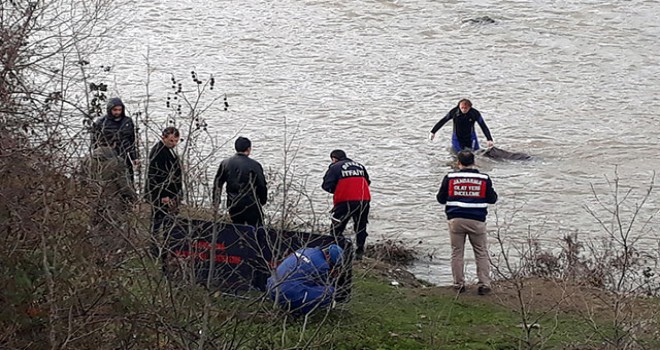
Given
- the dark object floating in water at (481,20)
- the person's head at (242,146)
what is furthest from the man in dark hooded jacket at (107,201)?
the dark object floating in water at (481,20)

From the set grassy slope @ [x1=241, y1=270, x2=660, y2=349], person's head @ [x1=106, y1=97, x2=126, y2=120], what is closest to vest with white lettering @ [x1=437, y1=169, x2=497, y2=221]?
grassy slope @ [x1=241, y1=270, x2=660, y2=349]

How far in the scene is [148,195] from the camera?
799 centimetres

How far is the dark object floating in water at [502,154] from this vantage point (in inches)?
842

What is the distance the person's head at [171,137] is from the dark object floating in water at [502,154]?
38.5 feet

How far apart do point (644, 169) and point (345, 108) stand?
25.4 ft

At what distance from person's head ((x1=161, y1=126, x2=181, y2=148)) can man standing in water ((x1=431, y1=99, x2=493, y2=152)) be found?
9177mm

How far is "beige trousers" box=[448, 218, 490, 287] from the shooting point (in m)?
11.4

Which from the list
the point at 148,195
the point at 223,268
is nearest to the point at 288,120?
the point at 223,268

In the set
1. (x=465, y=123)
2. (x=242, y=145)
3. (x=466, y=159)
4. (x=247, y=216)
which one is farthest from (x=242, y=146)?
(x=465, y=123)

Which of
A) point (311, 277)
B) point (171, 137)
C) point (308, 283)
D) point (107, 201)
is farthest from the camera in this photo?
point (171, 137)

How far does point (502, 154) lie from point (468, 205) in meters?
10.6

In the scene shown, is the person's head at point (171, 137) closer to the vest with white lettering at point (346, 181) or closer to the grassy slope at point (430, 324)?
the grassy slope at point (430, 324)

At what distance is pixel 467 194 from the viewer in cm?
1127

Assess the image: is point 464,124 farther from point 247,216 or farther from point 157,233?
point 157,233
